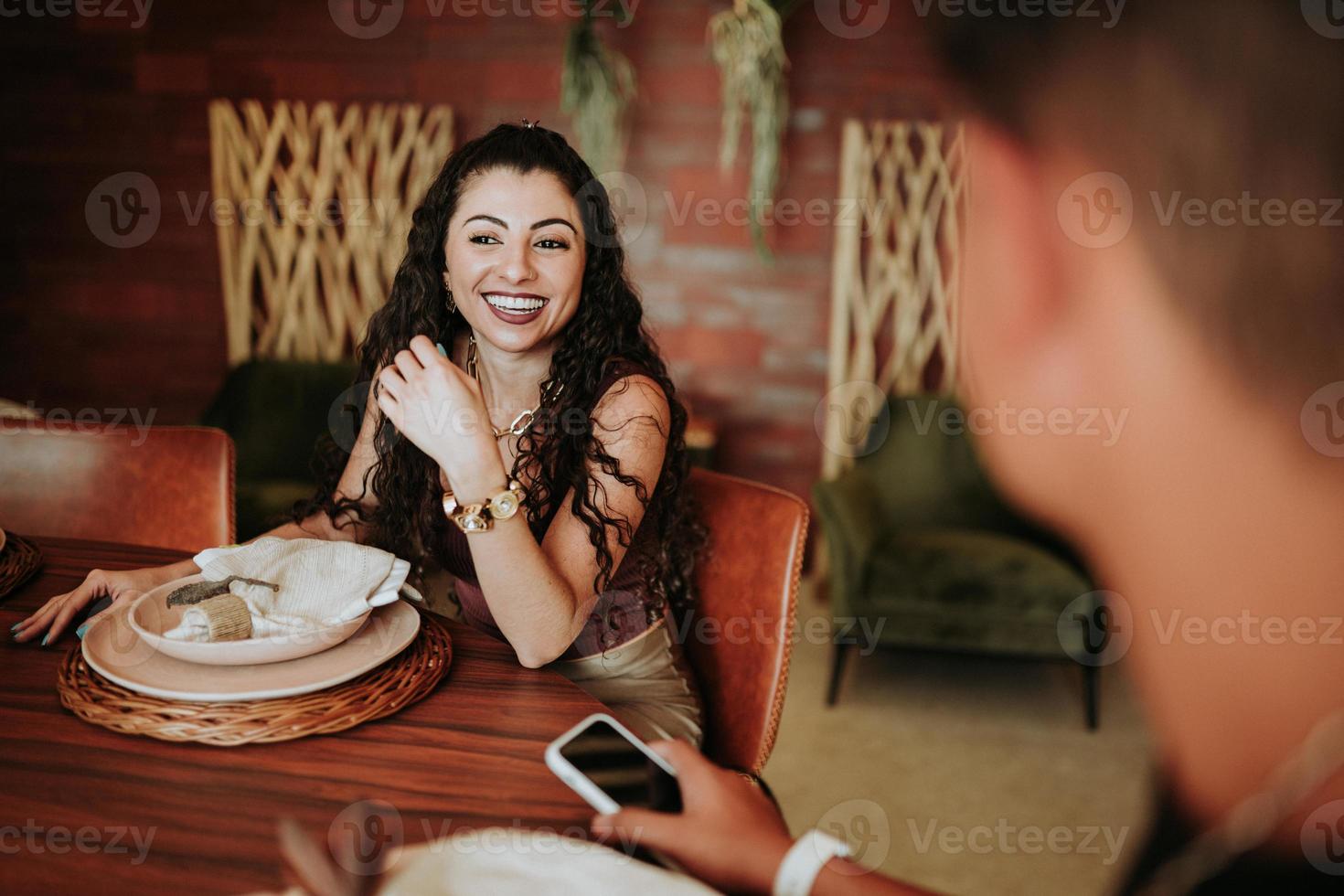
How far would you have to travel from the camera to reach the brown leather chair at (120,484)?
150 centimetres

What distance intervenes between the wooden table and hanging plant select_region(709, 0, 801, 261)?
233cm

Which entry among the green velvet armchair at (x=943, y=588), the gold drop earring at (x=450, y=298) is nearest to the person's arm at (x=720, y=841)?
the gold drop earring at (x=450, y=298)

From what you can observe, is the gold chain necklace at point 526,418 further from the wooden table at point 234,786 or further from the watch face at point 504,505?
the wooden table at point 234,786

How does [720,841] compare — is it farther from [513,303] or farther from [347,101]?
[347,101]

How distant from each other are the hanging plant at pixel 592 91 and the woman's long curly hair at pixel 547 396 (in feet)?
5.03

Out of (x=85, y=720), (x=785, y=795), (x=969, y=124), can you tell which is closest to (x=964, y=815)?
(x=785, y=795)

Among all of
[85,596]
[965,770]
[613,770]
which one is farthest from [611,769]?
[965,770]

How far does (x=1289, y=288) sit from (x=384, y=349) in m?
1.37

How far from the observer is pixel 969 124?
0.84ft

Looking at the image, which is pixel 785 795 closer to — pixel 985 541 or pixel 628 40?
pixel 985 541

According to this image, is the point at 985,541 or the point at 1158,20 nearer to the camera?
the point at 1158,20

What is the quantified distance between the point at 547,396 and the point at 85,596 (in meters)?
0.61

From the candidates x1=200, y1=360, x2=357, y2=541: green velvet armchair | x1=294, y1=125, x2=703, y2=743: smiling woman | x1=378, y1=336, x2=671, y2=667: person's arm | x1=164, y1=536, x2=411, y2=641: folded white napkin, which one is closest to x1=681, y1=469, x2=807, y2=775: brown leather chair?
x1=294, y1=125, x2=703, y2=743: smiling woman

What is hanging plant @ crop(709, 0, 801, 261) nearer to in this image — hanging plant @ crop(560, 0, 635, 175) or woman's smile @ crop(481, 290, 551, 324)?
hanging plant @ crop(560, 0, 635, 175)
